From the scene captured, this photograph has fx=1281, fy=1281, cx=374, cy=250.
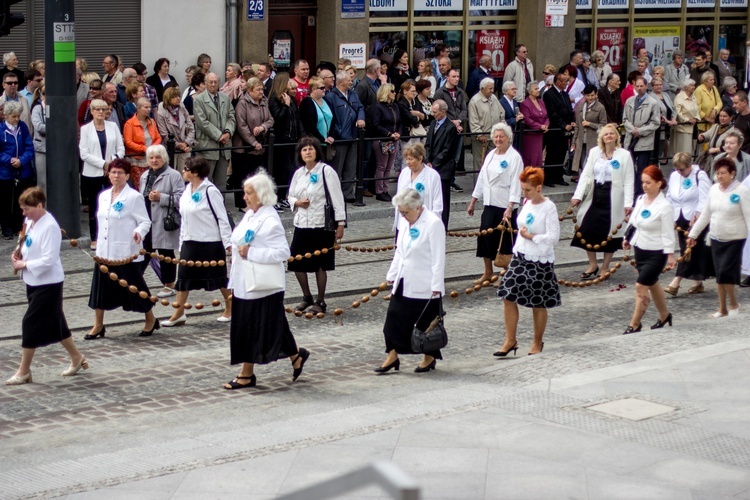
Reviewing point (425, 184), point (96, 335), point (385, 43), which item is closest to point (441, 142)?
point (425, 184)

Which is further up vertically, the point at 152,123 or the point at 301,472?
the point at 152,123

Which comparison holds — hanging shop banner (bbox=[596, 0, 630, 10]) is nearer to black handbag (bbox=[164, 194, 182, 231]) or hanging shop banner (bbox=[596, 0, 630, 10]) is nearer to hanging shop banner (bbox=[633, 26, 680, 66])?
hanging shop banner (bbox=[633, 26, 680, 66])

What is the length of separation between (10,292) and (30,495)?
260 inches

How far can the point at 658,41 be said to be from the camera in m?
27.9

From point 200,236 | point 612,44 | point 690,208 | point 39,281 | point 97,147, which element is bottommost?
point 39,281

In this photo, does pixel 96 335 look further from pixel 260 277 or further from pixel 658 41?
pixel 658 41

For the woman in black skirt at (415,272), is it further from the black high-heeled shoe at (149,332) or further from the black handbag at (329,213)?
the black high-heeled shoe at (149,332)

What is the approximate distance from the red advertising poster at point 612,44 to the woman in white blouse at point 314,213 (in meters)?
14.9

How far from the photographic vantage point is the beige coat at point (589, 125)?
68.5 feet

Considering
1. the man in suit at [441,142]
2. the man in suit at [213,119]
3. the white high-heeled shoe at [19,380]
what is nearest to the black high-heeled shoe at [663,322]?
the man in suit at [441,142]

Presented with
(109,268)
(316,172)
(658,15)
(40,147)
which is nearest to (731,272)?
(316,172)

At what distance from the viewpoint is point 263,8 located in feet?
71.0

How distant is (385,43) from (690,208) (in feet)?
34.5

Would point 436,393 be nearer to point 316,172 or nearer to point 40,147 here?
point 316,172
